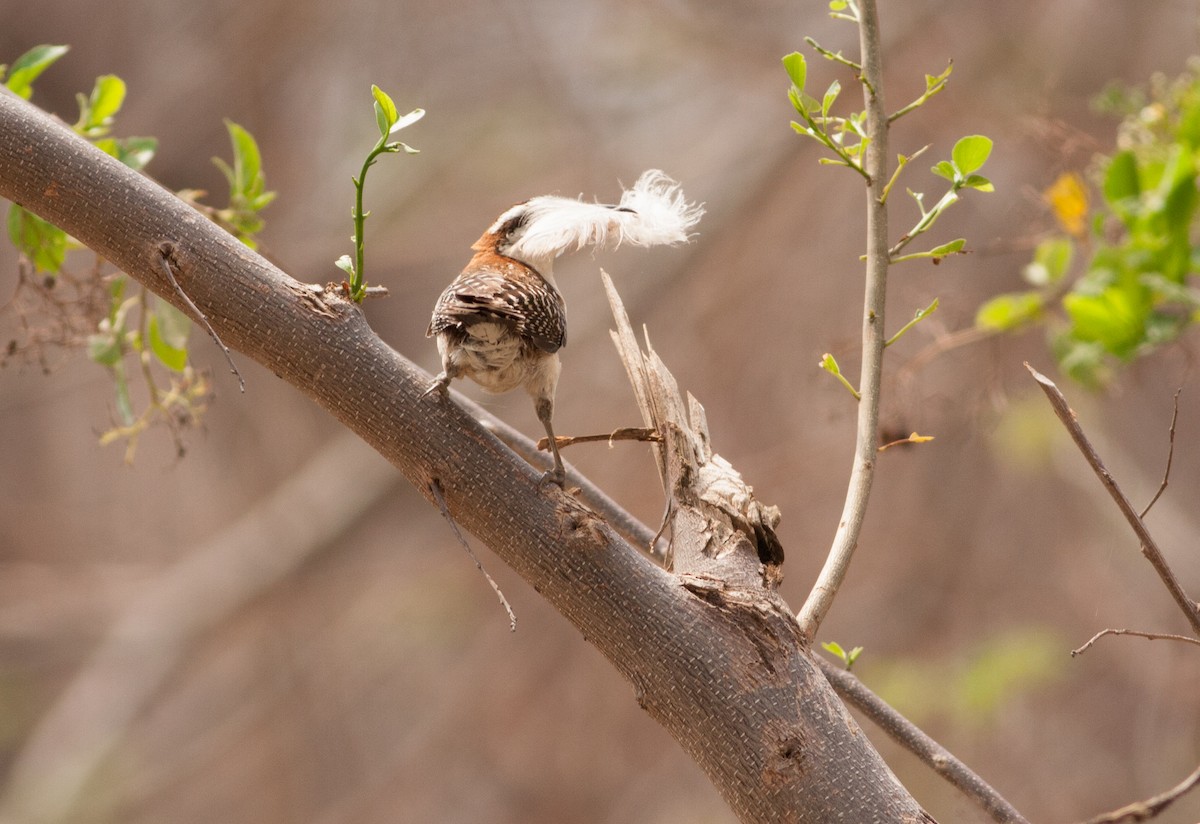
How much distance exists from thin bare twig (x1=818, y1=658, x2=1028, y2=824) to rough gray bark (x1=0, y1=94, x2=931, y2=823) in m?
0.13

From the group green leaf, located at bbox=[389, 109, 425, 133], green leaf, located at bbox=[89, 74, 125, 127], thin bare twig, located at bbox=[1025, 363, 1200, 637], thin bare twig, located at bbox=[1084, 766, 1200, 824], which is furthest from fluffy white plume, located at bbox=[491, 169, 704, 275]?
thin bare twig, located at bbox=[1084, 766, 1200, 824]

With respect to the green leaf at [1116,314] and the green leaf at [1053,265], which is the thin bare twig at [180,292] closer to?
the green leaf at [1116,314]

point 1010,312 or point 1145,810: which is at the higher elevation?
point 1010,312

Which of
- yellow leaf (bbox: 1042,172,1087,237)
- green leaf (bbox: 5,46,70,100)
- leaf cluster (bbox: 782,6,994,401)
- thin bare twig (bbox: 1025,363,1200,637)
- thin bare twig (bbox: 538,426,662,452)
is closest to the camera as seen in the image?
thin bare twig (bbox: 1025,363,1200,637)

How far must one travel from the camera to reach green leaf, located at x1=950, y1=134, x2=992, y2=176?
840 millimetres

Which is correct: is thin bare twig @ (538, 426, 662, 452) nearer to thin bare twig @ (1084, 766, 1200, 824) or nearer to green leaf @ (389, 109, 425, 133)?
green leaf @ (389, 109, 425, 133)

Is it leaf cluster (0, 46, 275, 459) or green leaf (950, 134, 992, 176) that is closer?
green leaf (950, 134, 992, 176)

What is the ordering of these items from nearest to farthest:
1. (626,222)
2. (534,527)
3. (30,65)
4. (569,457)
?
(534,527)
(626,222)
(30,65)
(569,457)

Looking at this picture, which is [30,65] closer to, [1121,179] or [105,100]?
[105,100]

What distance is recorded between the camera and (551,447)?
39.3 inches

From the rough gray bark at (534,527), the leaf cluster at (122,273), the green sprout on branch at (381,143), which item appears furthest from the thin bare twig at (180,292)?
the leaf cluster at (122,273)

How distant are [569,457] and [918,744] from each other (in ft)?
8.86

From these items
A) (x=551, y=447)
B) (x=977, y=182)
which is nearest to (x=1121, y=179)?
(x=977, y=182)

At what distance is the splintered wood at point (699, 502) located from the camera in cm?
87
